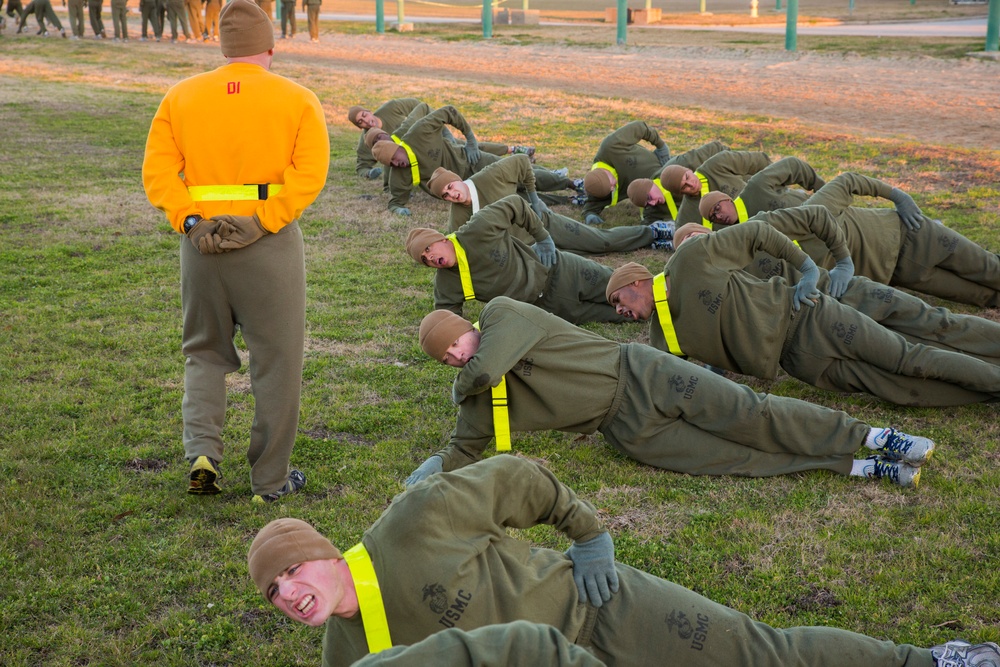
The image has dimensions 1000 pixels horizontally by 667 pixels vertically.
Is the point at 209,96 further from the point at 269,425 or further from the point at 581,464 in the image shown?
the point at 581,464

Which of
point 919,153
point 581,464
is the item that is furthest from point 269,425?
point 919,153

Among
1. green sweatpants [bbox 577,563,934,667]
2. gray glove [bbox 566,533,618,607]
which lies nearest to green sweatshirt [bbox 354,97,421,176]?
gray glove [bbox 566,533,618,607]

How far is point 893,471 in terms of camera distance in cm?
508

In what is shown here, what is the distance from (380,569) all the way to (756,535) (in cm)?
220

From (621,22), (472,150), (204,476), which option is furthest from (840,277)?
(621,22)

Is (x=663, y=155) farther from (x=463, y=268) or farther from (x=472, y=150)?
(x=463, y=268)

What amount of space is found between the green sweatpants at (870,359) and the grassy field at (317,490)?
0.42 feet

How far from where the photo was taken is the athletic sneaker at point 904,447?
505 cm

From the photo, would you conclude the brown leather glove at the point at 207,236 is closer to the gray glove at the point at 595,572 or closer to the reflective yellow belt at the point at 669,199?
the gray glove at the point at 595,572

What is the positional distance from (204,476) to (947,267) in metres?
5.52

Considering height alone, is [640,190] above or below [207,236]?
below

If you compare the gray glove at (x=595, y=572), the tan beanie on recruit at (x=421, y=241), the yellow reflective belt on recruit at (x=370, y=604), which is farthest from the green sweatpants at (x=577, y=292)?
the yellow reflective belt on recruit at (x=370, y=604)

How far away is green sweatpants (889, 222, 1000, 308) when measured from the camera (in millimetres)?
7309

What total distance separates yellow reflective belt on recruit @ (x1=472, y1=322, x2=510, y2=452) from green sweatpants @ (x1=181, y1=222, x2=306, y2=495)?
3.19 feet
